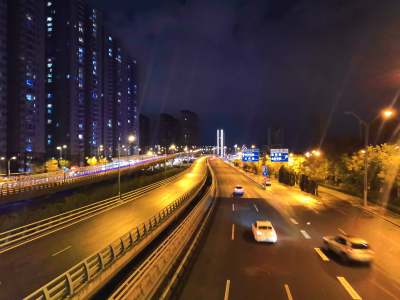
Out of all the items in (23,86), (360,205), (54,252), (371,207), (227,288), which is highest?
(23,86)

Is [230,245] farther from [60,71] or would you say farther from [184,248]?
[60,71]

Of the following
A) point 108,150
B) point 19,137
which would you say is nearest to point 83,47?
point 108,150

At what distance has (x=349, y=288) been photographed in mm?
A: 14953

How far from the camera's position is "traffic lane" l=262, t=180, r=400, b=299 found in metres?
15.3

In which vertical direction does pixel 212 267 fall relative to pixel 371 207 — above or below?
above

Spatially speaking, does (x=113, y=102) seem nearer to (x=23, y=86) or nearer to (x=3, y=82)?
(x=23, y=86)

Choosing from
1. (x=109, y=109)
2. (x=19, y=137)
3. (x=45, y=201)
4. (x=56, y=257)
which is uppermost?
(x=109, y=109)

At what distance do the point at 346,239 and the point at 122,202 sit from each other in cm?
2616

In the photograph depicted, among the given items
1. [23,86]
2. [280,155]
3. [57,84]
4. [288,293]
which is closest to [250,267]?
[288,293]

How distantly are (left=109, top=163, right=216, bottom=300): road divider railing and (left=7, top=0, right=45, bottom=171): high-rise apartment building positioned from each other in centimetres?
9159

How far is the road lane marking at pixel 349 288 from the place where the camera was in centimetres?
1400

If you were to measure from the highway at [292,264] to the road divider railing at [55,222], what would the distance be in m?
10.5

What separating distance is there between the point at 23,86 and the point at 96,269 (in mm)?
102763

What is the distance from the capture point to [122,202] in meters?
38.2
